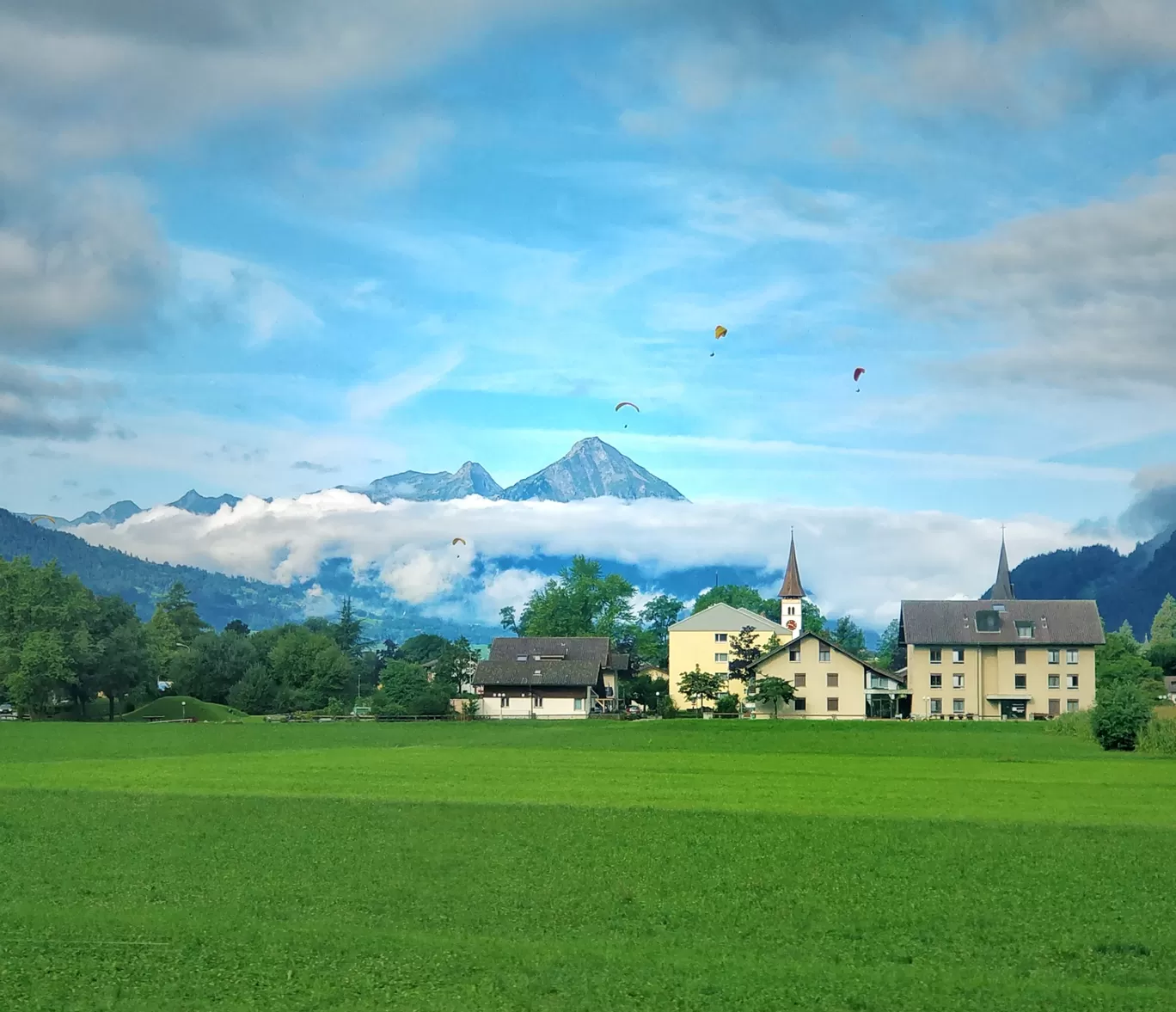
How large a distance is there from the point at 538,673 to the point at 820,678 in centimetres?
2534

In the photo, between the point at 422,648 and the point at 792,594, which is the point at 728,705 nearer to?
the point at 792,594

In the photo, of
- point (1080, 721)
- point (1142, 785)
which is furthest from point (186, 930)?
point (1080, 721)

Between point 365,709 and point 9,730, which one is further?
point 365,709

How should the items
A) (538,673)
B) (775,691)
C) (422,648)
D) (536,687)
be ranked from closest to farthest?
(775,691)
(536,687)
(538,673)
(422,648)

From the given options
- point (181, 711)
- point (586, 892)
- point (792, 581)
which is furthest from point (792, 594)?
point (586, 892)

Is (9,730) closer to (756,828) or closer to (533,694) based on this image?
(533,694)

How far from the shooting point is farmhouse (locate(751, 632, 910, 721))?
320 ft

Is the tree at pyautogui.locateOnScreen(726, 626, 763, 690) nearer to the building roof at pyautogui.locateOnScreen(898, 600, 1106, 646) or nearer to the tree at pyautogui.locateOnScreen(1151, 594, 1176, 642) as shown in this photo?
the building roof at pyautogui.locateOnScreen(898, 600, 1106, 646)

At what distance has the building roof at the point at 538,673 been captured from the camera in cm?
10969

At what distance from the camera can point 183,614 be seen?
182m

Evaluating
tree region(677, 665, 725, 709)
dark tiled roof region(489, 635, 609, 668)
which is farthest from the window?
dark tiled roof region(489, 635, 609, 668)

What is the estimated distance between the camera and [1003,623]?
330 ft

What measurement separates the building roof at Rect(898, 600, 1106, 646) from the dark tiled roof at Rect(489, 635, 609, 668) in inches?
1130

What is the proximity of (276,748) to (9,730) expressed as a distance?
2601 cm
